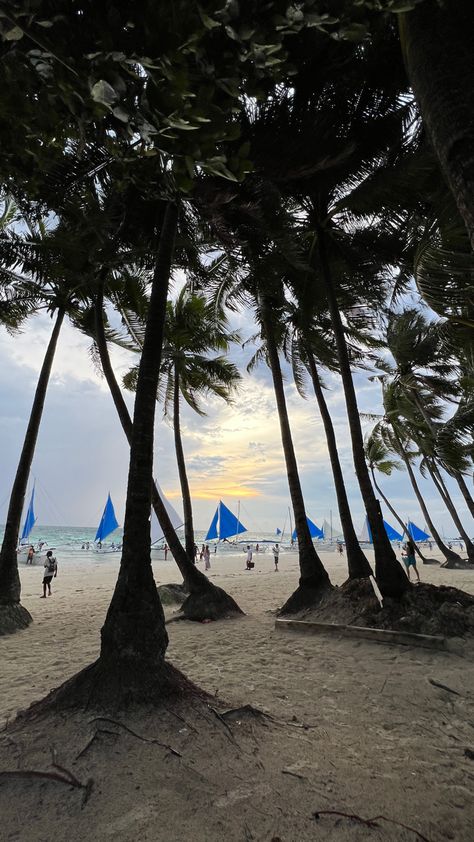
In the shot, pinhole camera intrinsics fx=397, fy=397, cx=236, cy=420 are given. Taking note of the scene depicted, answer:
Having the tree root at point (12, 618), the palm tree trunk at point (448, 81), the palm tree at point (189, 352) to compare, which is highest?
the palm tree at point (189, 352)

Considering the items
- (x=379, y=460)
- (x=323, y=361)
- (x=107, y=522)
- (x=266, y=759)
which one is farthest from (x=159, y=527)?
(x=266, y=759)

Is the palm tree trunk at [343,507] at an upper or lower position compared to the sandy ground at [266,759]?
upper

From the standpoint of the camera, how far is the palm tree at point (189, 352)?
47.4ft

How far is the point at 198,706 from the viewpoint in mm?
3926

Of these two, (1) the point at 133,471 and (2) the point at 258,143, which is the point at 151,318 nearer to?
(1) the point at 133,471

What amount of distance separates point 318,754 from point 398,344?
617 inches

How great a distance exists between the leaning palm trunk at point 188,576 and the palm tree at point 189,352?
10.4 ft

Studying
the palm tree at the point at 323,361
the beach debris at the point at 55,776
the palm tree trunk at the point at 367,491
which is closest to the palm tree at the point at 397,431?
the palm tree at the point at 323,361

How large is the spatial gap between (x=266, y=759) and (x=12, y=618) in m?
7.54

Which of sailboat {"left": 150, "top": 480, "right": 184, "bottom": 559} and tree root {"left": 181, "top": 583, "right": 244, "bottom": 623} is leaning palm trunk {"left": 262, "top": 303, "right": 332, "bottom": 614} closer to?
tree root {"left": 181, "top": 583, "right": 244, "bottom": 623}

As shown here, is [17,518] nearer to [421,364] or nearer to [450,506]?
[421,364]

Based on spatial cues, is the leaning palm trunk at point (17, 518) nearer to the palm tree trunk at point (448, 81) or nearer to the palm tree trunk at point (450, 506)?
the palm tree trunk at point (448, 81)

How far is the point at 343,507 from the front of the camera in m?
10.8

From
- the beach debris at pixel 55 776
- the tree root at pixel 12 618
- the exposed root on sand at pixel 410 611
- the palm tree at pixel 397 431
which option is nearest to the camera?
the beach debris at pixel 55 776
